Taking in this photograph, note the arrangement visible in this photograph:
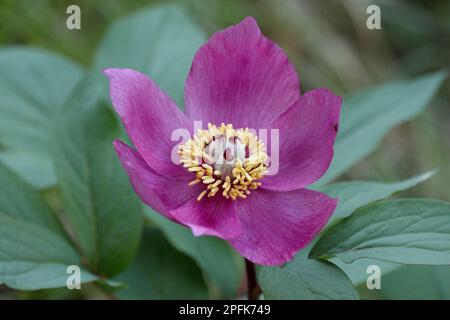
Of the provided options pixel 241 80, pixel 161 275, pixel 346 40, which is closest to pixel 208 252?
pixel 161 275

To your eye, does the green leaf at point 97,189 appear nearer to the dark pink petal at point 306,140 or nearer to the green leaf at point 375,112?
the dark pink petal at point 306,140

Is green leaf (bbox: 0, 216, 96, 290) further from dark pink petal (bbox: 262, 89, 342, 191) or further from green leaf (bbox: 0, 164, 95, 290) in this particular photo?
dark pink petal (bbox: 262, 89, 342, 191)

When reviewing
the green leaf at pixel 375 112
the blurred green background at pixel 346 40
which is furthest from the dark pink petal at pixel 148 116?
the blurred green background at pixel 346 40

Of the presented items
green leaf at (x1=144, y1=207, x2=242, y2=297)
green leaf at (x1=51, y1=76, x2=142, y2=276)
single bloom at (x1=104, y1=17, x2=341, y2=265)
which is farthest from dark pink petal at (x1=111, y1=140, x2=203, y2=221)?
green leaf at (x1=144, y1=207, x2=242, y2=297)

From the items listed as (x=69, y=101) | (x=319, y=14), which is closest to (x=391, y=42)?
(x=319, y=14)
